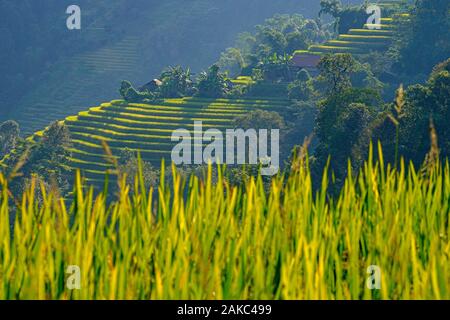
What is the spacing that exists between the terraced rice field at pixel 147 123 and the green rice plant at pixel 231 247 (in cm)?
10740

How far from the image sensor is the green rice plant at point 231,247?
24.4 ft

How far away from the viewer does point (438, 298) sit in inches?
283

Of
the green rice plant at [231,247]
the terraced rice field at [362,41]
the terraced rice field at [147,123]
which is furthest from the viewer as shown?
the terraced rice field at [362,41]

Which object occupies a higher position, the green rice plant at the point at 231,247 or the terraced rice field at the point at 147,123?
the terraced rice field at the point at 147,123

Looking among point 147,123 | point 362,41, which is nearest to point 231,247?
point 147,123

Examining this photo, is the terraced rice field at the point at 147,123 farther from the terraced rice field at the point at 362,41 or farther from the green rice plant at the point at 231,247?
the green rice plant at the point at 231,247

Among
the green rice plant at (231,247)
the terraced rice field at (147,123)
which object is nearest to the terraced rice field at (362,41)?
the terraced rice field at (147,123)

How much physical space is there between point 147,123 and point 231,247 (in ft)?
378

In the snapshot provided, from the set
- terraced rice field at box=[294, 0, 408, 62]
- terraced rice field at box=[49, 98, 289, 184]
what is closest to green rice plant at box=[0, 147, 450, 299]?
terraced rice field at box=[49, 98, 289, 184]

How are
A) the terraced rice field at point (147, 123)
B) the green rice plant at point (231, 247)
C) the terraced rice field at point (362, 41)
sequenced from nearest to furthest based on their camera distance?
the green rice plant at point (231, 247) → the terraced rice field at point (147, 123) → the terraced rice field at point (362, 41)

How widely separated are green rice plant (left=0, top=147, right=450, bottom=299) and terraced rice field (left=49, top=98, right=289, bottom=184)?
107 m
